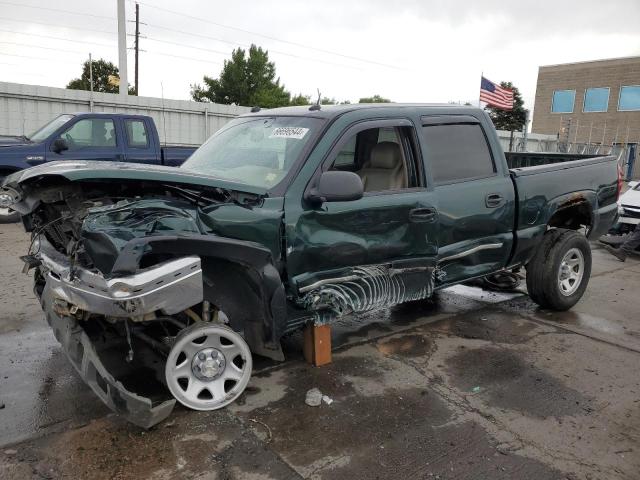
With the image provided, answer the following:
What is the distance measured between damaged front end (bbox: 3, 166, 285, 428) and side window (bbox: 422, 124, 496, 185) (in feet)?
5.59

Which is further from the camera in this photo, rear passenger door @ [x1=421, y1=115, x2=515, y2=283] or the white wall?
the white wall

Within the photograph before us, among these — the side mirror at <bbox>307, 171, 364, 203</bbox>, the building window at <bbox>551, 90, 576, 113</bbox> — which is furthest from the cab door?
the building window at <bbox>551, 90, 576, 113</bbox>

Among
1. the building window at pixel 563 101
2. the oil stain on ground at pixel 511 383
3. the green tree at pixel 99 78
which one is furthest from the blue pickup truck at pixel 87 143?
the green tree at pixel 99 78

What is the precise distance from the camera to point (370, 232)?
3.84 metres

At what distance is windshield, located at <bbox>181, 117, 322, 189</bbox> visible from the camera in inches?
147

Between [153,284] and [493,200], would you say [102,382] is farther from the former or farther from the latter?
[493,200]

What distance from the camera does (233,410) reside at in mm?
3383

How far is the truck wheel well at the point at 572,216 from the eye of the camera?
5547mm

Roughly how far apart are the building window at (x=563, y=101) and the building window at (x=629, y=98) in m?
3.09

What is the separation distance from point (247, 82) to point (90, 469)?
4798 centimetres

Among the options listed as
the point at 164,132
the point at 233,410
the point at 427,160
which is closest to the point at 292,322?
the point at 233,410

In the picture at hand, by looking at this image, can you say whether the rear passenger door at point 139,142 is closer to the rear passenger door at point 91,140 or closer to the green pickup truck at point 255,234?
the rear passenger door at point 91,140

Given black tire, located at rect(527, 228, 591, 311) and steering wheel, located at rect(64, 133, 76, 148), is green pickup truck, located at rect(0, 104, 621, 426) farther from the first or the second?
steering wheel, located at rect(64, 133, 76, 148)

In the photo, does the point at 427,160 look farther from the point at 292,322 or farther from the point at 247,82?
the point at 247,82
